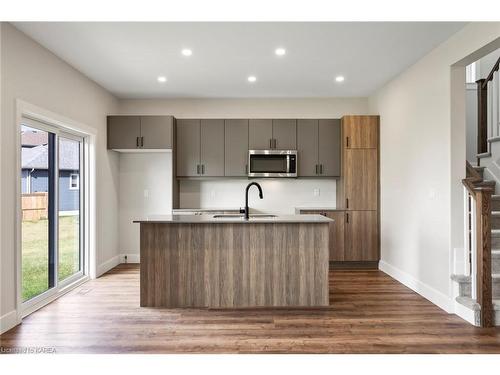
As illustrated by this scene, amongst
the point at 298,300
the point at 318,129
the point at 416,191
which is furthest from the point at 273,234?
the point at 318,129

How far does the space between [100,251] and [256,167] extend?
8.71ft

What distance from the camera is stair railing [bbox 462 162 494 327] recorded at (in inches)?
122

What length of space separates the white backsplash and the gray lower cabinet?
0.33 m

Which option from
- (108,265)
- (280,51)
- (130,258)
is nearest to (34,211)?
(108,265)

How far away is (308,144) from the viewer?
5680mm

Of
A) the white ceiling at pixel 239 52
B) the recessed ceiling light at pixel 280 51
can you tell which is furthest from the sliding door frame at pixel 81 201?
the recessed ceiling light at pixel 280 51

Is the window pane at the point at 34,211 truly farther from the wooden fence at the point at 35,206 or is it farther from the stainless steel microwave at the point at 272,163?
the stainless steel microwave at the point at 272,163

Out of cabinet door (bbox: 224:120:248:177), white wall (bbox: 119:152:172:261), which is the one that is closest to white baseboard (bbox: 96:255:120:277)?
white wall (bbox: 119:152:172:261)

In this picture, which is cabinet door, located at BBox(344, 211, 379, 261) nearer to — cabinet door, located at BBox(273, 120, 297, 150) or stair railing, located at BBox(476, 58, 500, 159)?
cabinet door, located at BBox(273, 120, 297, 150)

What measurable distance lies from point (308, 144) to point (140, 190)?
289cm

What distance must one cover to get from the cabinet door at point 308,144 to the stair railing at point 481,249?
260cm

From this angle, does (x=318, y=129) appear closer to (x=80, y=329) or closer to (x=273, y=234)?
(x=273, y=234)

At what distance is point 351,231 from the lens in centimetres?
534

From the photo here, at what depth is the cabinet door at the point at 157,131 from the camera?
547 cm
